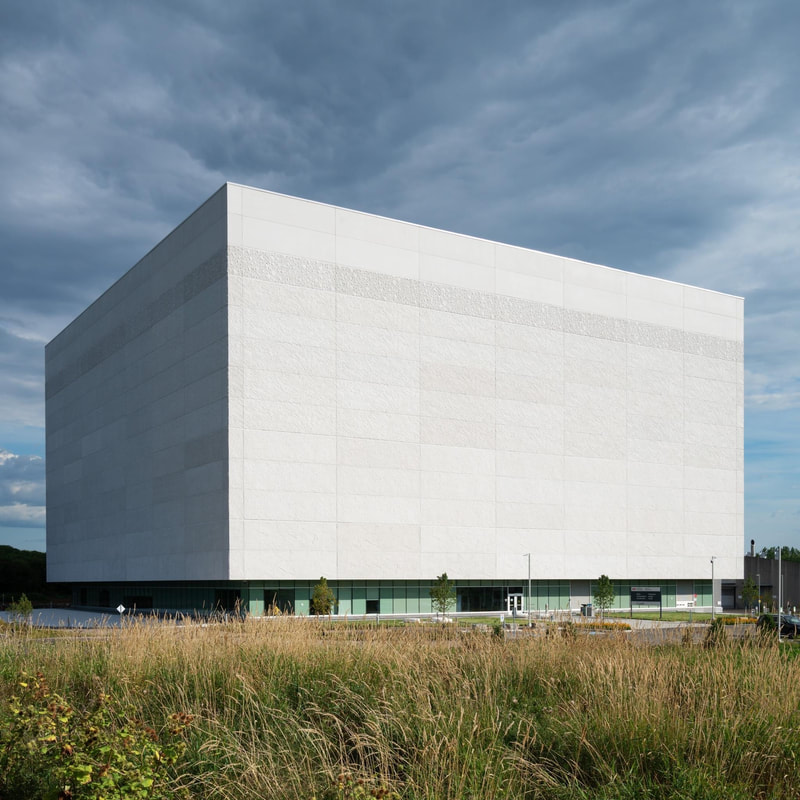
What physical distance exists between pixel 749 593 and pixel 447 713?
60141 mm

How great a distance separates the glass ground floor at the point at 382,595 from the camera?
47375mm

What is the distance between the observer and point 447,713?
8547 mm

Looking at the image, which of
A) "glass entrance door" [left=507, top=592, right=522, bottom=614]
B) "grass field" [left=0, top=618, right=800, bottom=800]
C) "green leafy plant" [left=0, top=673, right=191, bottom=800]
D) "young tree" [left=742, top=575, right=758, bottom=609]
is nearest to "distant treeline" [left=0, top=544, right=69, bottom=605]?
"glass entrance door" [left=507, top=592, right=522, bottom=614]

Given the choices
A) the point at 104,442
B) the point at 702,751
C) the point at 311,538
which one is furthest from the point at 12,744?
the point at 104,442

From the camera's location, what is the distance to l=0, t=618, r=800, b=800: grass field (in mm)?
7414

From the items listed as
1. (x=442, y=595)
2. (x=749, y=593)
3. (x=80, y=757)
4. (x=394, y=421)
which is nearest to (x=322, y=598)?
(x=442, y=595)

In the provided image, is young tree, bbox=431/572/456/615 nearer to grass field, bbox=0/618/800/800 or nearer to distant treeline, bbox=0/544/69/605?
grass field, bbox=0/618/800/800

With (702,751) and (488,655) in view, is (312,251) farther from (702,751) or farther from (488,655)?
(702,751)

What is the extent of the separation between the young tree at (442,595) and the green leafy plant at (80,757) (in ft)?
129

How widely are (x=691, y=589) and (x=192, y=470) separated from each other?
3814 cm

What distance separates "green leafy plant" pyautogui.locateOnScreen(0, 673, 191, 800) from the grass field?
0.06 m

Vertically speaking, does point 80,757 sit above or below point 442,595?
above

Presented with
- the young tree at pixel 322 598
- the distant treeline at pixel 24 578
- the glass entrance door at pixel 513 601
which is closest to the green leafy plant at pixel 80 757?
the young tree at pixel 322 598

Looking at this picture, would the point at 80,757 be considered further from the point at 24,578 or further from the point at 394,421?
the point at 24,578
